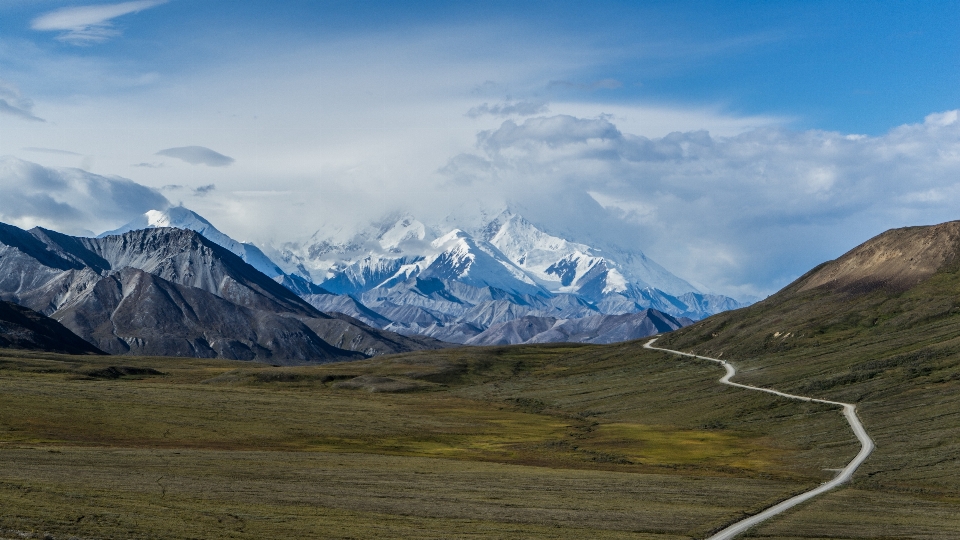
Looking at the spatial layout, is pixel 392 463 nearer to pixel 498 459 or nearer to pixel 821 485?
pixel 498 459

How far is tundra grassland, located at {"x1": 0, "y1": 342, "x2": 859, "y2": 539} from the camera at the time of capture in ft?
183

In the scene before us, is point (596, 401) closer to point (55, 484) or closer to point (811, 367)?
point (811, 367)

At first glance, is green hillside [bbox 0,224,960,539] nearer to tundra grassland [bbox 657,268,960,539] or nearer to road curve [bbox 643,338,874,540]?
tundra grassland [bbox 657,268,960,539]

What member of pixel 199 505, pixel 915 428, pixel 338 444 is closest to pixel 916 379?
pixel 915 428

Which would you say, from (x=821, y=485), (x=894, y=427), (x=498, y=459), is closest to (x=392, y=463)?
(x=498, y=459)

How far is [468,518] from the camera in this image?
2387 inches

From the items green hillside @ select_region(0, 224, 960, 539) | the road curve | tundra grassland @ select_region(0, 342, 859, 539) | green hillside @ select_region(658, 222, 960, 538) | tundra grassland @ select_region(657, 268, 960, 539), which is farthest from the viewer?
green hillside @ select_region(658, 222, 960, 538)

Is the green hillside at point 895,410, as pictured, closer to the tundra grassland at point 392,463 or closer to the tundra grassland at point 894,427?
the tundra grassland at point 894,427

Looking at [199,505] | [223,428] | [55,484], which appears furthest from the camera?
[223,428]

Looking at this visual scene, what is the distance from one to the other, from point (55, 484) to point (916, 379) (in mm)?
133530

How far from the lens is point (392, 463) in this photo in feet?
312

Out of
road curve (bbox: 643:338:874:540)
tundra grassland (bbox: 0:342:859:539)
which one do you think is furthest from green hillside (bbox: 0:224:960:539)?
road curve (bbox: 643:338:874:540)

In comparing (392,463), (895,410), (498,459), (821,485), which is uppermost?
(392,463)

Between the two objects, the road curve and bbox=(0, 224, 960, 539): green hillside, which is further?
the road curve
